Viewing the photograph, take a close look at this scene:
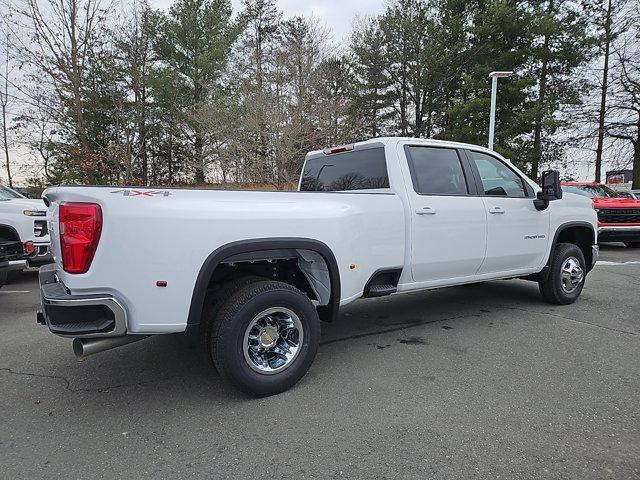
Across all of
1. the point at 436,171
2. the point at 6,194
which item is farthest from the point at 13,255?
the point at 436,171

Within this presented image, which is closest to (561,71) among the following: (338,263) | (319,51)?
(319,51)

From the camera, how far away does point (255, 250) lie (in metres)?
2.93

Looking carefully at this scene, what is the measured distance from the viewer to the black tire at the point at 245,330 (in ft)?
9.34

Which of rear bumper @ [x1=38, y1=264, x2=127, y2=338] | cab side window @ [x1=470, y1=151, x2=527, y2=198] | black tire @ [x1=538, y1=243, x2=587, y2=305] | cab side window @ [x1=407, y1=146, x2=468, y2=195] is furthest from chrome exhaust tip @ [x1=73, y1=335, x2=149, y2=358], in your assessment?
black tire @ [x1=538, y1=243, x2=587, y2=305]

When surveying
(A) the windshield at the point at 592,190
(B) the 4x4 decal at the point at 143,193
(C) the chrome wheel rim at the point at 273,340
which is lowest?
(C) the chrome wheel rim at the point at 273,340

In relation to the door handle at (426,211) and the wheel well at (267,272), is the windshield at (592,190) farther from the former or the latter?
the wheel well at (267,272)

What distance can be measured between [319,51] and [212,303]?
1728 centimetres

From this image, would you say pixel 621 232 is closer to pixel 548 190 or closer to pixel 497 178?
pixel 548 190

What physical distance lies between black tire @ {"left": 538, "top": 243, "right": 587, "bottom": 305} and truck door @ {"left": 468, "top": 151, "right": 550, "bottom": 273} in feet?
1.09

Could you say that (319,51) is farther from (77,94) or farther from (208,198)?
(208,198)

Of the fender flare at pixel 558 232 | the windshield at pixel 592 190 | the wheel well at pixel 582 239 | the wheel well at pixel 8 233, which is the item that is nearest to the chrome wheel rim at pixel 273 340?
the fender flare at pixel 558 232

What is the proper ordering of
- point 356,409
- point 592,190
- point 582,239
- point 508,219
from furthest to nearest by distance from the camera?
point 592,190, point 582,239, point 508,219, point 356,409

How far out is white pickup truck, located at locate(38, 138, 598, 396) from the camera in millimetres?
2492

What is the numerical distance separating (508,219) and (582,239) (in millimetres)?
1841
